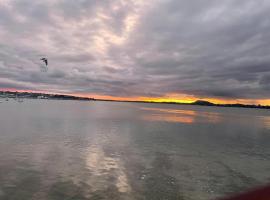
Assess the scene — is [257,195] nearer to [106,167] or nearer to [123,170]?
[123,170]

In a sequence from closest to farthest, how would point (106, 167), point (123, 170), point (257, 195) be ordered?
1. point (257, 195)
2. point (123, 170)
3. point (106, 167)

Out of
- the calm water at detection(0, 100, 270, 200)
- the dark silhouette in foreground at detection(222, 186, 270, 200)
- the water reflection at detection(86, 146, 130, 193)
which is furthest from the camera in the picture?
the water reflection at detection(86, 146, 130, 193)

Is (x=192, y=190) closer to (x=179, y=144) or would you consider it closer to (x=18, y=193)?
(x=18, y=193)

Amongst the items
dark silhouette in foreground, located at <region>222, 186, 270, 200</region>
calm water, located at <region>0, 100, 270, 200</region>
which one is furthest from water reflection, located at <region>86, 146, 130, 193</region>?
dark silhouette in foreground, located at <region>222, 186, 270, 200</region>

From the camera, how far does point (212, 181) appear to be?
21.9 meters

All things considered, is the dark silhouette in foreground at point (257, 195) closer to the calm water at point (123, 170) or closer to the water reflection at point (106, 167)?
the calm water at point (123, 170)

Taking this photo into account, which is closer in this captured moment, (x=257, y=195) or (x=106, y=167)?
(x=257, y=195)

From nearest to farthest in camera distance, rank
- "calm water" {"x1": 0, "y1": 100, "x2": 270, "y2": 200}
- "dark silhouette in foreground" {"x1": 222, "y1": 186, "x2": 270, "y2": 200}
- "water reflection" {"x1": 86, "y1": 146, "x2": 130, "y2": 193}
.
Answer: "dark silhouette in foreground" {"x1": 222, "y1": 186, "x2": 270, "y2": 200} → "calm water" {"x1": 0, "y1": 100, "x2": 270, "y2": 200} → "water reflection" {"x1": 86, "y1": 146, "x2": 130, "y2": 193}

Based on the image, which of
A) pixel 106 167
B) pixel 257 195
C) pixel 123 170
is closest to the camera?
pixel 257 195

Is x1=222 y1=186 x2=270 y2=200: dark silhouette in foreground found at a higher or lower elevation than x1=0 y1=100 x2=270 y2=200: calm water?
higher

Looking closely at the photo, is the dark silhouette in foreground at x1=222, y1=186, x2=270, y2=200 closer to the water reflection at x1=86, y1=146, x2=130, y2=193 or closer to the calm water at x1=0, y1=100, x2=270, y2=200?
the calm water at x1=0, y1=100, x2=270, y2=200

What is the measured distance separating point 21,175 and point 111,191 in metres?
8.56

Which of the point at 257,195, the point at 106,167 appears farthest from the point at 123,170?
the point at 257,195

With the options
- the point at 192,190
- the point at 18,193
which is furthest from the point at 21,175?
the point at 192,190
